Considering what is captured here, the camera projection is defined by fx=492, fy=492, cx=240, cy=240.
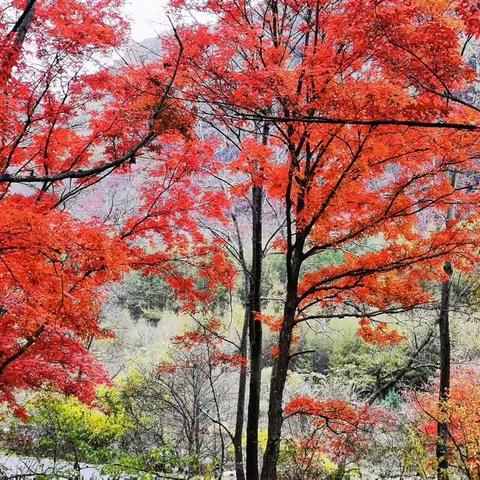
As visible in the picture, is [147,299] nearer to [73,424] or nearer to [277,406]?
[73,424]

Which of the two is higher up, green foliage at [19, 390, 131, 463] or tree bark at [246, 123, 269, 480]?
tree bark at [246, 123, 269, 480]

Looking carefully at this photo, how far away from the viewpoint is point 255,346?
24.5ft

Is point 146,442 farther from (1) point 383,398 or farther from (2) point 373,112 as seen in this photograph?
(2) point 373,112

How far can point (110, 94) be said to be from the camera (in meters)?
7.02

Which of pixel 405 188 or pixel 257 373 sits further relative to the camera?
pixel 257 373

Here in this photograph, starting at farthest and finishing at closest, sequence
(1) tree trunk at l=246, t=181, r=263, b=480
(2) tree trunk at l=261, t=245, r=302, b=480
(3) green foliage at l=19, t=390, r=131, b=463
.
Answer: (3) green foliage at l=19, t=390, r=131, b=463
(1) tree trunk at l=246, t=181, r=263, b=480
(2) tree trunk at l=261, t=245, r=302, b=480

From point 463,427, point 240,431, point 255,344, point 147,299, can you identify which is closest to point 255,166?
point 255,344

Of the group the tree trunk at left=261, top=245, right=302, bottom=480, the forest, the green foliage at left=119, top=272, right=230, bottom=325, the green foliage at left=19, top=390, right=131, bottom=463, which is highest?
the green foliage at left=119, top=272, right=230, bottom=325

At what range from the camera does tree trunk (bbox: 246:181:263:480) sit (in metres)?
7.09

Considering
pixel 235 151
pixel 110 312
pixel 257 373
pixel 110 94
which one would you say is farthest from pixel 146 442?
pixel 110 312

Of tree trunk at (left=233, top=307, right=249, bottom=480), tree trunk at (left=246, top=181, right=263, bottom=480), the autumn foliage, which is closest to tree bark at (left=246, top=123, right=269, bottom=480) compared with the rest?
tree trunk at (left=246, top=181, right=263, bottom=480)

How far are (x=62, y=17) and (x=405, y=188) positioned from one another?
4.99 m

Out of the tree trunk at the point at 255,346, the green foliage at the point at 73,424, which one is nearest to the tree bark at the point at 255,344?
the tree trunk at the point at 255,346

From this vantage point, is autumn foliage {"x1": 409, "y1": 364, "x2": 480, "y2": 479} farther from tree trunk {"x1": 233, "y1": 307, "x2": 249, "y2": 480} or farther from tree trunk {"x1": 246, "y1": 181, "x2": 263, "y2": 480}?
tree trunk {"x1": 233, "y1": 307, "x2": 249, "y2": 480}
